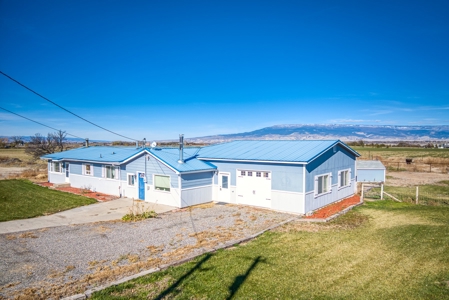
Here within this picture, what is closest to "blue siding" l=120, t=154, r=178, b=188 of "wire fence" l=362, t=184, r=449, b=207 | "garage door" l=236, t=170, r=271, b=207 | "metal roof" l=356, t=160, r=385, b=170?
"garage door" l=236, t=170, r=271, b=207

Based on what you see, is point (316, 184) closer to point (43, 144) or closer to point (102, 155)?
point (102, 155)

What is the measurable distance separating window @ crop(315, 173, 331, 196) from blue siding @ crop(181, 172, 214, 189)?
23.3 ft

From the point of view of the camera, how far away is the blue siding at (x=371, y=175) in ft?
96.1

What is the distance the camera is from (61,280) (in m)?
8.25

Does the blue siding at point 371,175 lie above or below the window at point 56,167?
below

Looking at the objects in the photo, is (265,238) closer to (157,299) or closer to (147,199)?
(157,299)

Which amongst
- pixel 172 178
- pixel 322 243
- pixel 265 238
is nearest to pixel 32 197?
pixel 172 178

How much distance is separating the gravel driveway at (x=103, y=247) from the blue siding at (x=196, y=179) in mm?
2610

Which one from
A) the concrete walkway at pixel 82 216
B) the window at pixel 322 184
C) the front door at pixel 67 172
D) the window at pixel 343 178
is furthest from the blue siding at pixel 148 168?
the window at pixel 343 178

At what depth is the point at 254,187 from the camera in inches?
749

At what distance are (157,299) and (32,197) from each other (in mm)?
19495

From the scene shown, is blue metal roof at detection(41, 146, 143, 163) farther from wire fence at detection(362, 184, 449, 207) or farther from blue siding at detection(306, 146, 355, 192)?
wire fence at detection(362, 184, 449, 207)

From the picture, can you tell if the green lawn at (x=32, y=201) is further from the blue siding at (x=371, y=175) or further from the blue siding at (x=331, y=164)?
the blue siding at (x=371, y=175)

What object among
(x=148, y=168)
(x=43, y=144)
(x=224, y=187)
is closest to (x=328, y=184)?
(x=224, y=187)
